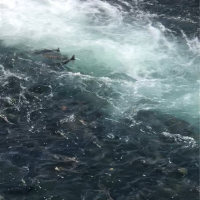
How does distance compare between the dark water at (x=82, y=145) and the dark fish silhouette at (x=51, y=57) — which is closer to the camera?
the dark water at (x=82, y=145)

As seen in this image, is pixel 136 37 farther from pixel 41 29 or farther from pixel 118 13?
pixel 41 29

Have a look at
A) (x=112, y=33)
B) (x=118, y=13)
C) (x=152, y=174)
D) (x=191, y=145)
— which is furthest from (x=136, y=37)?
(x=152, y=174)

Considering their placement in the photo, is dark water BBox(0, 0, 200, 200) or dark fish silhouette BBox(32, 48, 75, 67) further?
dark fish silhouette BBox(32, 48, 75, 67)

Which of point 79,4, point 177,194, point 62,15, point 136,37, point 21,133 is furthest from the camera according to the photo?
point 79,4

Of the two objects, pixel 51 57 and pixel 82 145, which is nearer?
pixel 82 145

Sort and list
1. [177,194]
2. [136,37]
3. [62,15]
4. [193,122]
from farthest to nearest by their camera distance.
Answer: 1. [62,15]
2. [136,37]
3. [193,122]
4. [177,194]

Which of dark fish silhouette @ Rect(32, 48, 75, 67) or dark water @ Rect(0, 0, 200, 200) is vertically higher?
dark fish silhouette @ Rect(32, 48, 75, 67)

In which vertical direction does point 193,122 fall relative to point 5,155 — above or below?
above

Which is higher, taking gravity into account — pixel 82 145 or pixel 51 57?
pixel 51 57
